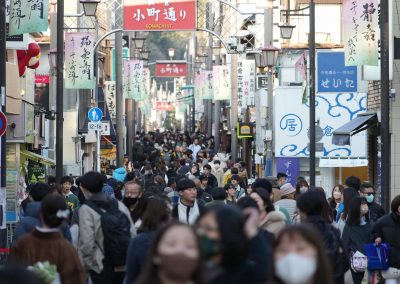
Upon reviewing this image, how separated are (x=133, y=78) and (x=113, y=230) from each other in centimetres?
3654

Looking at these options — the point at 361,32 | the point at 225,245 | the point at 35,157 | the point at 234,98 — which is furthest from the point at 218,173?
the point at 225,245

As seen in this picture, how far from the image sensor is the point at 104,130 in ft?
129

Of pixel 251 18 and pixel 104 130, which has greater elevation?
pixel 251 18

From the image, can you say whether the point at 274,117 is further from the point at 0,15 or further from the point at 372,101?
the point at 0,15

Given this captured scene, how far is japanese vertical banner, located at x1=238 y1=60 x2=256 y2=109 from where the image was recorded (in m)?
50.4

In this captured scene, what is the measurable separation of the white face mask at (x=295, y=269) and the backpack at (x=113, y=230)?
627 cm

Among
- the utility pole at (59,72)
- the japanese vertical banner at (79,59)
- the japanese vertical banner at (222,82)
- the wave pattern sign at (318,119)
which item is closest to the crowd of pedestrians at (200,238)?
the utility pole at (59,72)

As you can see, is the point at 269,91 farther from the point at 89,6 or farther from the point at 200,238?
the point at 200,238

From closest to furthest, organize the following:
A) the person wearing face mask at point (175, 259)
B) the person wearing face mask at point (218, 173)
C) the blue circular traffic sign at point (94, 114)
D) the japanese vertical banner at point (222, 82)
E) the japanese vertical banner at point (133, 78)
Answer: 1. the person wearing face mask at point (175, 259)
2. the person wearing face mask at point (218, 173)
3. the blue circular traffic sign at point (94, 114)
4. the japanese vertical banner at point (133, 78)
5. the japanese vertical banner at point (222, 82)

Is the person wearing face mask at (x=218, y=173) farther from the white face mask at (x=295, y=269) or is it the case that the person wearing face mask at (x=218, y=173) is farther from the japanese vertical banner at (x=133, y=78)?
the white face mask at (x=295, y=269)

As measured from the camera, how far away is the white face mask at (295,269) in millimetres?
6090

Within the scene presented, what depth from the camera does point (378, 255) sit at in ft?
46.7

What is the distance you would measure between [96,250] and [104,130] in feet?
88.6

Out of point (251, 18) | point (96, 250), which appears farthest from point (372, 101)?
point (251, 18)
